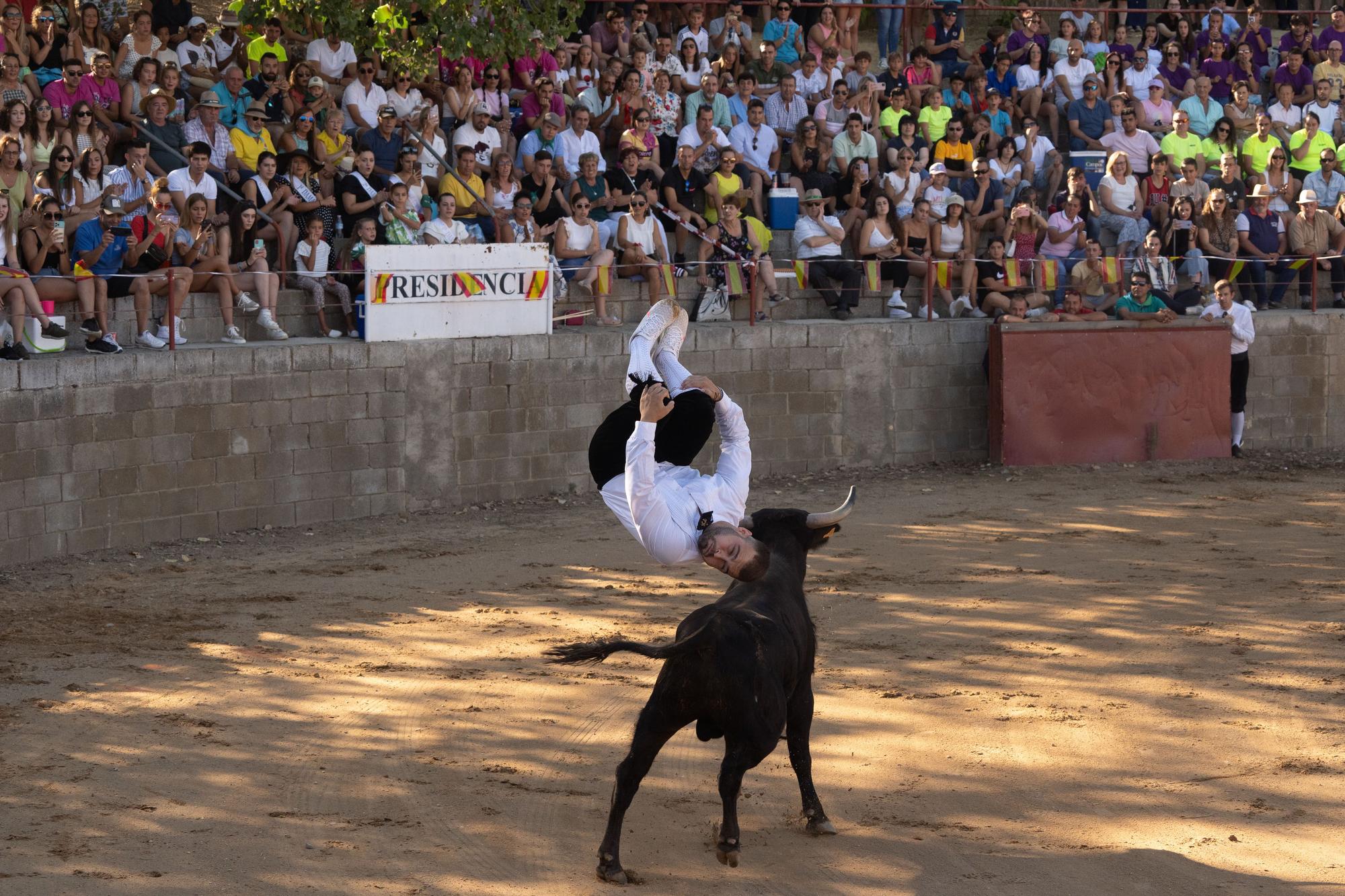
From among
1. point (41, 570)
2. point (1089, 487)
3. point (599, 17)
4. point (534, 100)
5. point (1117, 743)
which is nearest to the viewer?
point (1117, 743)

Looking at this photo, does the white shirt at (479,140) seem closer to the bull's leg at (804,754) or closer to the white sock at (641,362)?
the white sock at (641,362)


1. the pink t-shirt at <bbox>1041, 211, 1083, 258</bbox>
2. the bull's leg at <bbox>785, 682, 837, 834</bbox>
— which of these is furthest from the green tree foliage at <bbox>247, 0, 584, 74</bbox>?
the bull's leg at <bbox>785, 682, 837, 834</bbox>

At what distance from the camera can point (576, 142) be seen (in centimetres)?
1622

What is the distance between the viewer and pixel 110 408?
39.3ft

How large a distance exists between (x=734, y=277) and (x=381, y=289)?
3.80 m

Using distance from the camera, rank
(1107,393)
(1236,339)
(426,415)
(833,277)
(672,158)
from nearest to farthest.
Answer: (426,415) < (833,277) < (1107,393) < (1236,339) < (672,158)

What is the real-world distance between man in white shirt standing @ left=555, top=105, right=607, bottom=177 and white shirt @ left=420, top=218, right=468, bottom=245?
1.98 m

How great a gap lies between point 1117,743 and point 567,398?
748 centimetres

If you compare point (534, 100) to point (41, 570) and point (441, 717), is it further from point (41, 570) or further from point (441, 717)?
point (441, 717)

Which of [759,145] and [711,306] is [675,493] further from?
[759,145]

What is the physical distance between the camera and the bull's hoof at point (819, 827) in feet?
22.4

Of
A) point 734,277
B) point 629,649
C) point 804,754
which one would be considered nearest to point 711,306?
point 734,277

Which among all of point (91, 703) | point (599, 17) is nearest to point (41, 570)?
point (91, 703)

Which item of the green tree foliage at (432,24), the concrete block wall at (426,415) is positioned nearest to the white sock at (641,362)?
the concrete block wall at (426,415)
